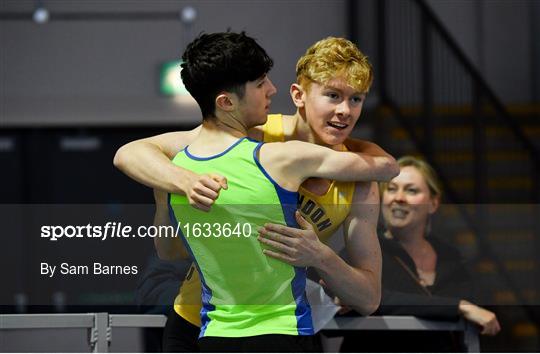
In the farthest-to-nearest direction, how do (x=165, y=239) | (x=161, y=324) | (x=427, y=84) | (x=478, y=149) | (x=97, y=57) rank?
(x=97, y=57)
(x=427, y=84)
(x=478, y=149)
(x=161, y=324)
(x=165, y=239)

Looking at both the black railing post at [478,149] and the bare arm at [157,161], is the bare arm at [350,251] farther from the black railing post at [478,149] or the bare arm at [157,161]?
the black railing post at [478,149]

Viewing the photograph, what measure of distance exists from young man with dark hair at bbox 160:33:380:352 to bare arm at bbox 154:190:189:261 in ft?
0.85

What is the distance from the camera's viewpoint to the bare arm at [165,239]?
3.23m

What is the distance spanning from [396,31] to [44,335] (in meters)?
4.72

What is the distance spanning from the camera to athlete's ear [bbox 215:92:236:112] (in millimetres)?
2947

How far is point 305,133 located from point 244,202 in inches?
15.5

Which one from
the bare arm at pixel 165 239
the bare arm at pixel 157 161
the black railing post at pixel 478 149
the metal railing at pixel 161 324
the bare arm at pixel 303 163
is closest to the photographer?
the bare arm at pixel 303 163

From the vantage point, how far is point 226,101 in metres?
2.95

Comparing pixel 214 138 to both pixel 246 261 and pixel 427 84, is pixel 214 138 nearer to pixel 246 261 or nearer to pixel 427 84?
pixel 246 261

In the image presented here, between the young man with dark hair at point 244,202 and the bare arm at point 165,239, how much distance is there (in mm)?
260

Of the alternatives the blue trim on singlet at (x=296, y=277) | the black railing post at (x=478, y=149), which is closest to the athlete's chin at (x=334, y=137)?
the blue trim on singlet at (x=296, y=277)

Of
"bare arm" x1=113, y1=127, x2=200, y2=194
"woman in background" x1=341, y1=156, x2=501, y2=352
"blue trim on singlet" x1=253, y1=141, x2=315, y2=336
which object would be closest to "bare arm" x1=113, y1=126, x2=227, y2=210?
"bare arm" x1=113, y1=127, x2=200, y2=194

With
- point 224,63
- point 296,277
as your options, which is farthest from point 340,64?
point 296,277

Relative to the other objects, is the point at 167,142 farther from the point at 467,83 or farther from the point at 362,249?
the point at 467,83
